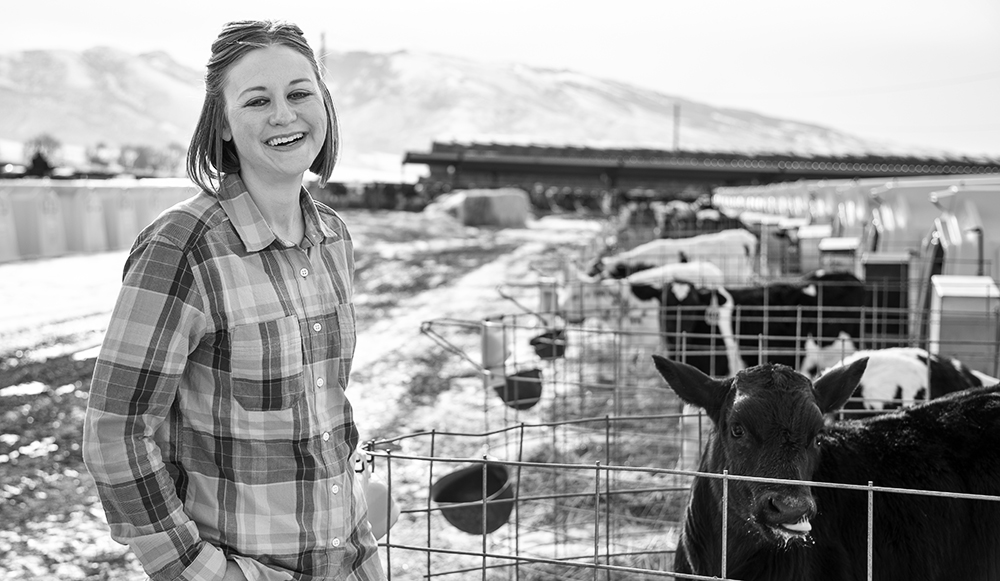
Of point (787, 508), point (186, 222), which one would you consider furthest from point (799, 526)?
point (186, 222)

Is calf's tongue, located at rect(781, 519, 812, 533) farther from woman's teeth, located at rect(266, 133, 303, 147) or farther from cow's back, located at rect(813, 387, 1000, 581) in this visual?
woman's teeth, located at rect(266, 133, 303, 147)

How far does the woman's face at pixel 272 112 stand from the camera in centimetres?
209

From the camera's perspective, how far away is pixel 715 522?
11.6ft

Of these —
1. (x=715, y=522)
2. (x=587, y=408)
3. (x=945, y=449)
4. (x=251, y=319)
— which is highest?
(x=251, y=319)

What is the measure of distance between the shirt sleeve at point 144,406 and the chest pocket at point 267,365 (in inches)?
4.9

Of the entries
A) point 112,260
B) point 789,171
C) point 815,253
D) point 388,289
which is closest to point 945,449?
point 815,253

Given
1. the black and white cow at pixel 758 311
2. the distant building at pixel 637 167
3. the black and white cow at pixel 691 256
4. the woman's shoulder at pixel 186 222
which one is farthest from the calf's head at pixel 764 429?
the distant building at pixel 637 167

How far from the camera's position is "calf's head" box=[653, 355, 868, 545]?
3020 millimetres

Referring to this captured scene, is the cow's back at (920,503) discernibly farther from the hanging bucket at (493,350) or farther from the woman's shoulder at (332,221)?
the hanging bucket at (493,350)

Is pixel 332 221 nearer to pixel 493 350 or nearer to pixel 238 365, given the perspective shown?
pixel 238 365

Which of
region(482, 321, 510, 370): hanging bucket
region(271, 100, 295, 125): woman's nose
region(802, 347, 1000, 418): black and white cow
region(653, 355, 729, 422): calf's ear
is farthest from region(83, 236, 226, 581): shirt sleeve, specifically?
region(802, 347, 1000, 418): black and white cow

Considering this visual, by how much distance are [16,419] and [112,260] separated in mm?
10956

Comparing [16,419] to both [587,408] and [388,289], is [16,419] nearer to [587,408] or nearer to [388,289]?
[587,408]

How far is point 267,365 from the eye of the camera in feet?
6.66
